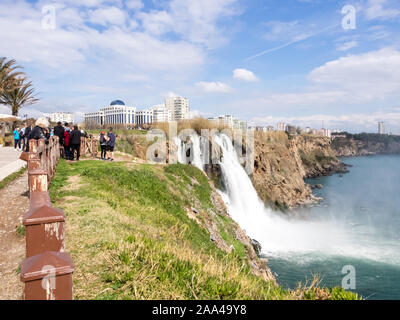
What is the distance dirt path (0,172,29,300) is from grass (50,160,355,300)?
88cm

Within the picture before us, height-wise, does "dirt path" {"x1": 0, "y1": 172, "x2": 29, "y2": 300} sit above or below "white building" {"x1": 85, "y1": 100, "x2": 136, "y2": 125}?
below

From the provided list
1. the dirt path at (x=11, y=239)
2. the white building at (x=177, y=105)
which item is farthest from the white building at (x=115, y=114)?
the dirt path at (x=11, y=239)

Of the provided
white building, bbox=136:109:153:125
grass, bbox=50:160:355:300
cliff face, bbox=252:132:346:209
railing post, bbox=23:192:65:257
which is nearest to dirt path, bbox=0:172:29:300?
A: grass, bbox=50:160:355:300

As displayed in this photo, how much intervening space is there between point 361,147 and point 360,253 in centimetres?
16705

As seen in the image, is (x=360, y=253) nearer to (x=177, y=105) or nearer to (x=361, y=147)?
(x=177, y=105)

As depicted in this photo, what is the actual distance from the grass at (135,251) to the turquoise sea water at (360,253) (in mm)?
1827

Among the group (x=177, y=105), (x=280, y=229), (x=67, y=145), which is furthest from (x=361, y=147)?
(x=67, y=145)

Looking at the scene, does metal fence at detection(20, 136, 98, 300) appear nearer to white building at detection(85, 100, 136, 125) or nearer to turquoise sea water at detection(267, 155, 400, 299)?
turquoise sea water at detection(267, 155, 400, 299)

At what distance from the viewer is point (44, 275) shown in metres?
2.04

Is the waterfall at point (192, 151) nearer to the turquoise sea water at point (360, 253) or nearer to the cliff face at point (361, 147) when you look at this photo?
the turquoise sea water at point (360, 253)

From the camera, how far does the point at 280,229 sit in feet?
94.2

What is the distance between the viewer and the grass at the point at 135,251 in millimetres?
4324

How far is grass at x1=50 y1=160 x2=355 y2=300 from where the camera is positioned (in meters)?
4.32

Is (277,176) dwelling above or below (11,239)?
below
